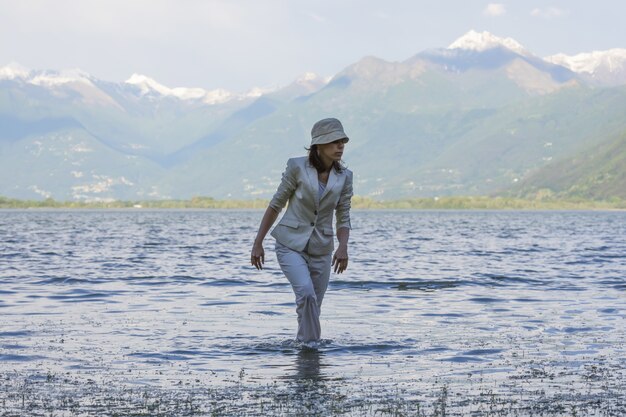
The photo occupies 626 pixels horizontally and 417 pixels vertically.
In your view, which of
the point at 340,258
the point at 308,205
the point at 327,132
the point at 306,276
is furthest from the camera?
the point at 340,258

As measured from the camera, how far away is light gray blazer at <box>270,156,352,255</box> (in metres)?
13.6

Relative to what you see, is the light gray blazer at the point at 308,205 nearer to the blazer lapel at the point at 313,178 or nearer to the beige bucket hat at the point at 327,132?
the blazer lapel at the point at 313,178

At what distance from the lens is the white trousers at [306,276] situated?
1405cm

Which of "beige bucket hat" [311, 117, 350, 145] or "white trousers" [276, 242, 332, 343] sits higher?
"beige bucket hat" [311, 117, 350, 145]

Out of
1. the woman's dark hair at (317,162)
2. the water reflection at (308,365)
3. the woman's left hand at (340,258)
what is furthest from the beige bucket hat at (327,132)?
the water reflection at (308,365)

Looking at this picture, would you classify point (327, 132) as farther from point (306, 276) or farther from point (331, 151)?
point (306, 276)

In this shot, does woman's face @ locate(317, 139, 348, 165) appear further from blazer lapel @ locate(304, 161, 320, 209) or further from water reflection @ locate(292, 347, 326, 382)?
water reflection @ locate(292, 347, 326, 382)

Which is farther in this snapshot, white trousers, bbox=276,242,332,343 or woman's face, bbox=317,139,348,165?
white trousers, bbox=276,242,332,343

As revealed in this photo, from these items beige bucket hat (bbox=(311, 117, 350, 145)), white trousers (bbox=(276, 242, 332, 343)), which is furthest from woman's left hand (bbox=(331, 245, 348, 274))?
beige bucket hat (bbox=(311, 117, 350, 145))

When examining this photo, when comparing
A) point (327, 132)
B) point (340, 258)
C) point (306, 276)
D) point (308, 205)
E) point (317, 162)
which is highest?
point (327, 132)

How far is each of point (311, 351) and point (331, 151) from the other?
331 centimetres

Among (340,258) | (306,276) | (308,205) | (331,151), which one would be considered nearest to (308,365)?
(306,276)

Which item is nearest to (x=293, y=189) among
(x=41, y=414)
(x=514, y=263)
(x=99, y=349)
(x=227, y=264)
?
(x=99, y=349)

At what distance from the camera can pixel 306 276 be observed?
46.2 feet
